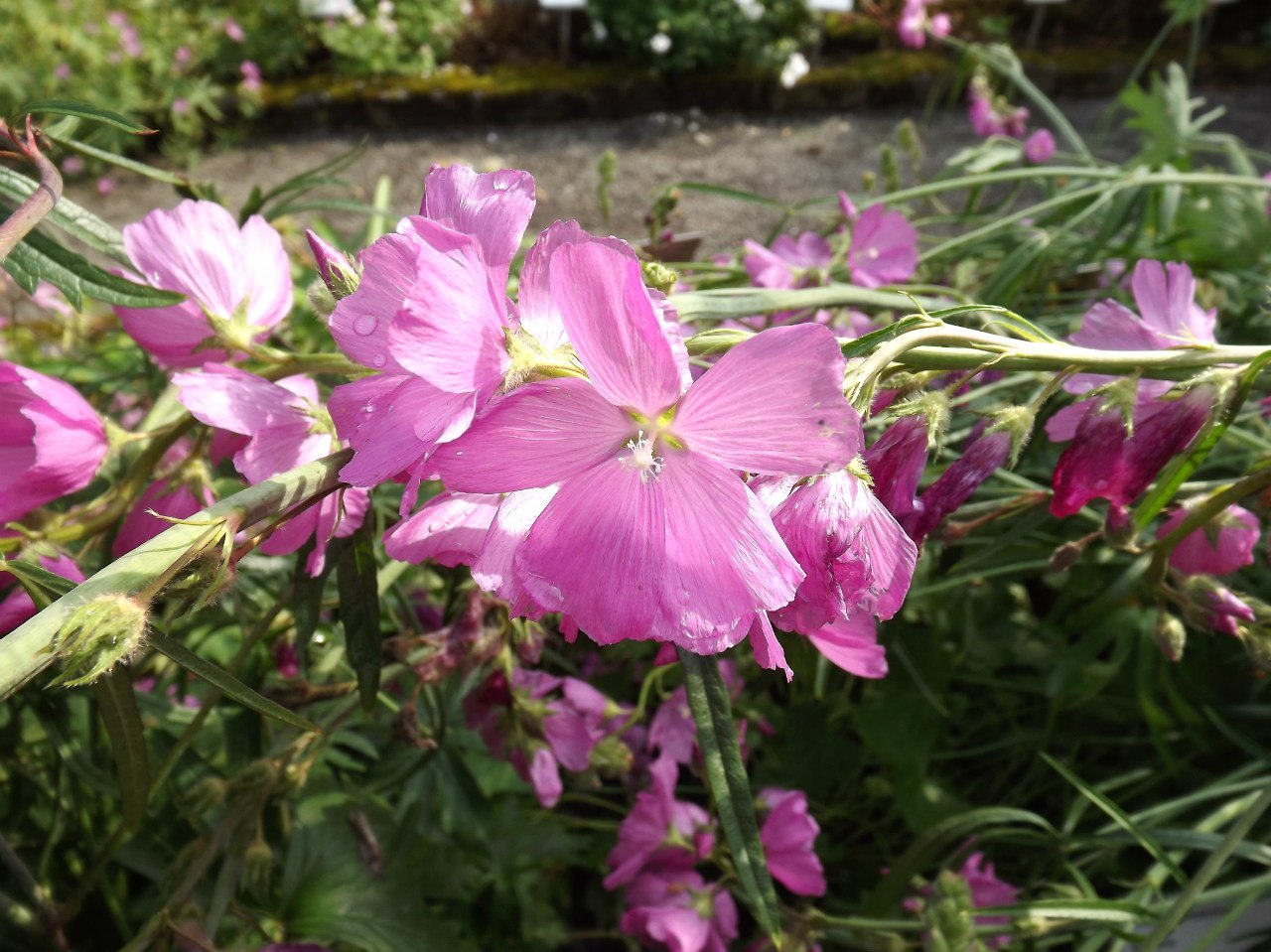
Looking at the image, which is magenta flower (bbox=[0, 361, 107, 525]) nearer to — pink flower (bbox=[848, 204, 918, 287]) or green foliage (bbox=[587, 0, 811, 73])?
pink flower (bbox=[848, 204, 918, 287])

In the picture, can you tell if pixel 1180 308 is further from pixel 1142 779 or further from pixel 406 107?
pixel 406 107

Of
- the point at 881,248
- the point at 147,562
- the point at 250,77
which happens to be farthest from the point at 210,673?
the point at 250,77

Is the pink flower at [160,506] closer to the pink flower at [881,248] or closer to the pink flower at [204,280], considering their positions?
the pink flower at [204,280]

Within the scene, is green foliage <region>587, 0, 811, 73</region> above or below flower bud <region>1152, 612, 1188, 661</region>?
below

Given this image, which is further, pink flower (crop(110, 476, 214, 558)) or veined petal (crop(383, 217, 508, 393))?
pink flower (crop(110, 476, 214, 558))

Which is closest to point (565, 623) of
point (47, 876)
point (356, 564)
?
point (356, 564)

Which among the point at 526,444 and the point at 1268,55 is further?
the point at 1268,55

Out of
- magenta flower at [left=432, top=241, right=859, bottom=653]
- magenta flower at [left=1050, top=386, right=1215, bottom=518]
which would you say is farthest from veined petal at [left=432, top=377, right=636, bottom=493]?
magenta flower at [left=1050, top=386, right=1215, bottom=518]

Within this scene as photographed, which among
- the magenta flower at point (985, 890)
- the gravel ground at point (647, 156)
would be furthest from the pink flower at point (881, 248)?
the gravel ground at point (647, 156)
